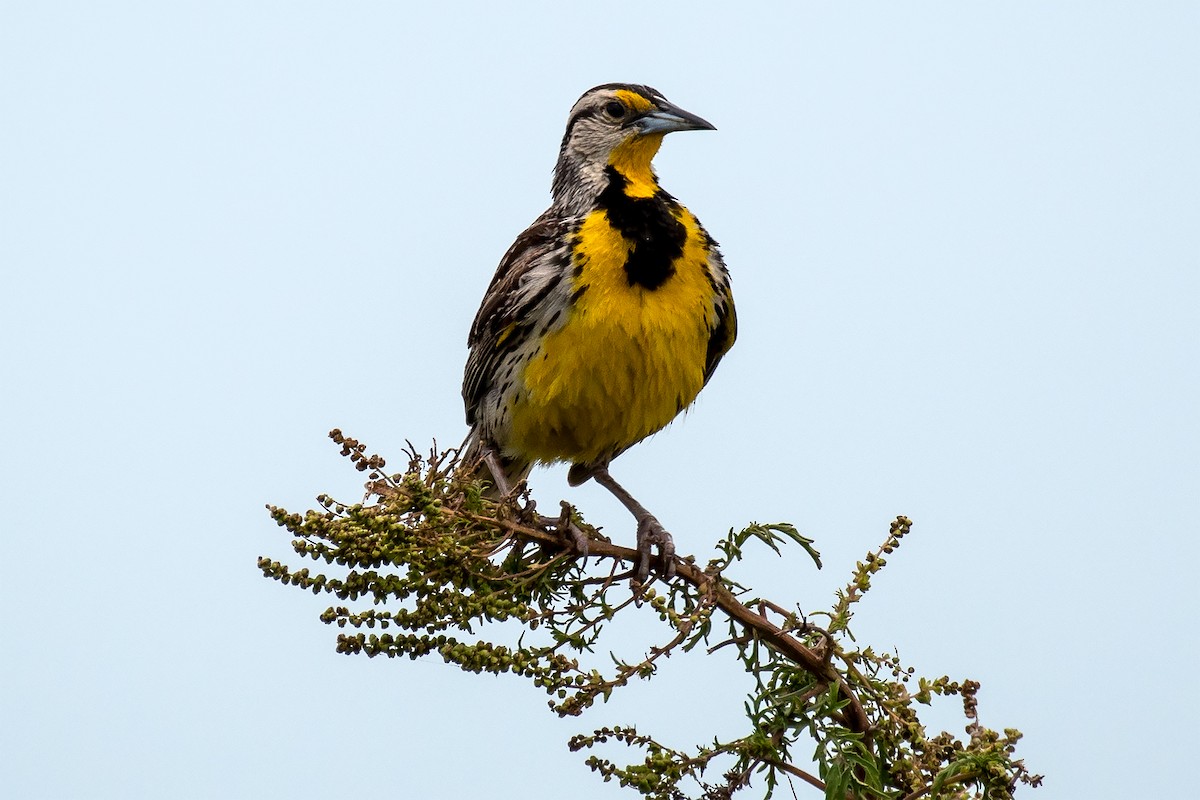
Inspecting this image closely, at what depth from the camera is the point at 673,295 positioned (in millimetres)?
4016

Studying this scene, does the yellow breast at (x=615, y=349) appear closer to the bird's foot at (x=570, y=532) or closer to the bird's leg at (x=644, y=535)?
the bird's leg at (x=644, y=535)

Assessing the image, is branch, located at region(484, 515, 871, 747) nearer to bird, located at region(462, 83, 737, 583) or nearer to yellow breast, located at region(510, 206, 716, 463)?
bird, located at region(462, 83, 737, 583)

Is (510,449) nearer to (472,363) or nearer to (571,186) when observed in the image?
(472,363)

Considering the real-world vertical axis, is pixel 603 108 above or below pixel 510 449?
above

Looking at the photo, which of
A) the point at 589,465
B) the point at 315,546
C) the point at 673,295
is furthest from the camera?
the point at 589,465

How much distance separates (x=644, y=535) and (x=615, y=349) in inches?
19.8

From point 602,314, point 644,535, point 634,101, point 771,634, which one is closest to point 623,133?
point 634,101

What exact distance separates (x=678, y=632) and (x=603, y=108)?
2188 millimetres

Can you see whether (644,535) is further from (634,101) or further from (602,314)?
(634,101)

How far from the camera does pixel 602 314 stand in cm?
391

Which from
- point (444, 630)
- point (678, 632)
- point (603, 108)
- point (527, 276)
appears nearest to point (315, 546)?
point (444, 630)

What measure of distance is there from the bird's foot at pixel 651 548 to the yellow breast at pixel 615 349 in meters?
0.30

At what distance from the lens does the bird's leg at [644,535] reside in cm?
312

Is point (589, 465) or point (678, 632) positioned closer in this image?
point (678, 632)
